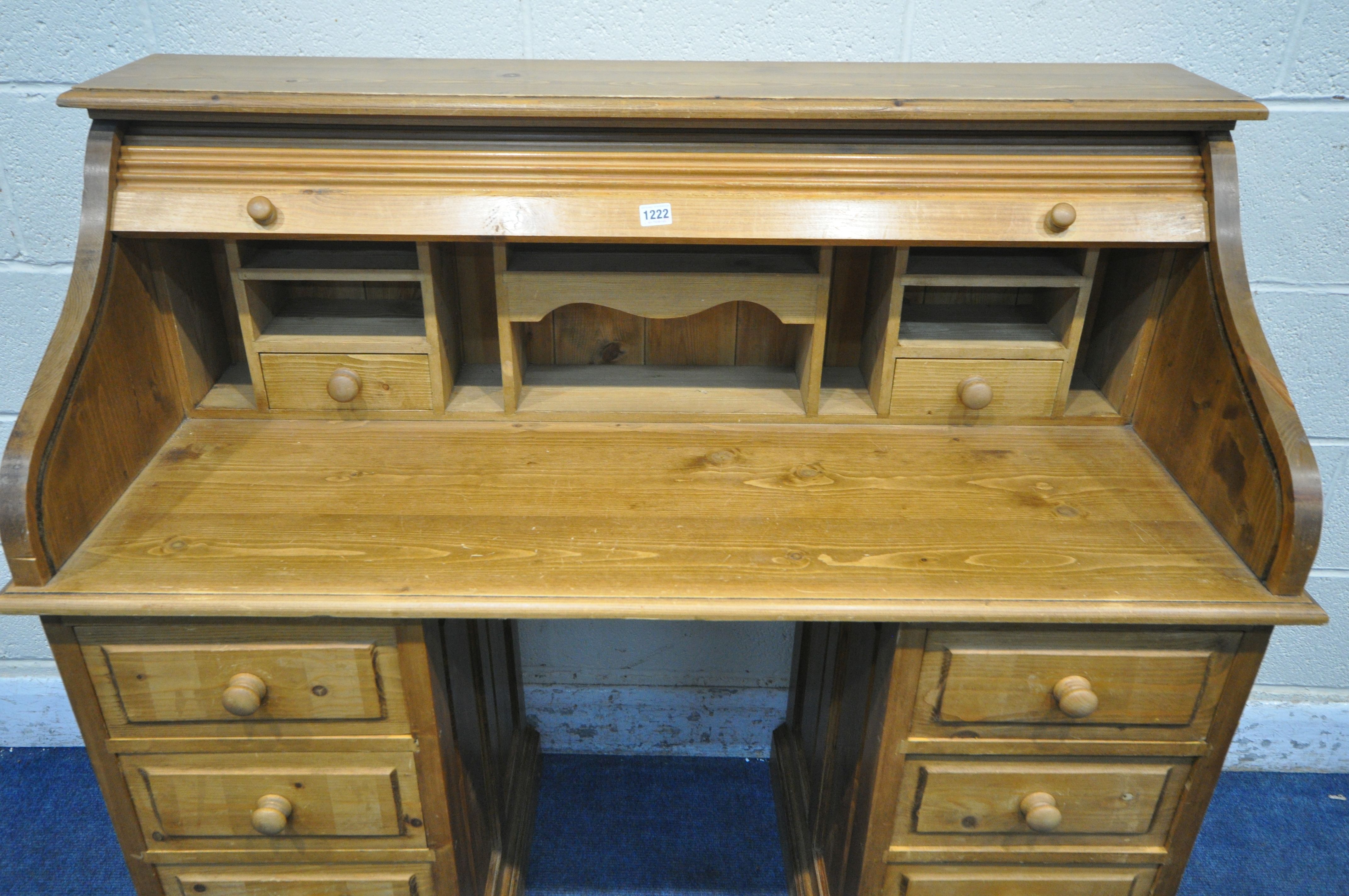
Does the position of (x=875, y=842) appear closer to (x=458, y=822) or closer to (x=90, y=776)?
(x=458, y=822)

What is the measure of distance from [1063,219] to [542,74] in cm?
78

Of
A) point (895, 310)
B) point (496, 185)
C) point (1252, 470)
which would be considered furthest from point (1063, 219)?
point (496, 185)

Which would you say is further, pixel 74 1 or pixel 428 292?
pixel 74 1

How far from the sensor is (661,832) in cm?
197

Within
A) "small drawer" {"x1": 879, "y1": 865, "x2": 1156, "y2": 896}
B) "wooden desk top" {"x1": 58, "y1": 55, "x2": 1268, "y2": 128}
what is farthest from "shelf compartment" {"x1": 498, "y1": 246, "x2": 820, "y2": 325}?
"small drawer" {"x1": 879, "y1": 865, "x2": 1156, "y2": 896}

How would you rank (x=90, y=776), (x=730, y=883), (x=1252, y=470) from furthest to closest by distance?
(x=90, y=776)
(x=730, y=883)
(x=1252, y=470)

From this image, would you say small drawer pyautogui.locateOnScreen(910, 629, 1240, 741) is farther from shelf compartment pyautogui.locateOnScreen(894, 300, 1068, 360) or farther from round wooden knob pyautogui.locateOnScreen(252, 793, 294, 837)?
round wooden knob pyautogui.locateOnScreen(252, 793, 294, 837)

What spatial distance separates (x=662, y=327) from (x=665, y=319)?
0.08 metres

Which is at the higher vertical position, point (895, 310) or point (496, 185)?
point (496, 185)

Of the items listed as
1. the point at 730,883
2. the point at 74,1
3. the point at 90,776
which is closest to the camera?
the point at 74,1

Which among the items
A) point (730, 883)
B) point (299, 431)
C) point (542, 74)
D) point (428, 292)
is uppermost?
point (542, 74)

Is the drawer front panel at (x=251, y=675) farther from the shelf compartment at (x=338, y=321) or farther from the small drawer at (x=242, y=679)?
the shelf compartment at (x=338, y=321)

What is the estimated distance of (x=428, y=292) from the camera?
53.1 inches

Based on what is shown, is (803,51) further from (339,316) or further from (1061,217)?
(339,316)
